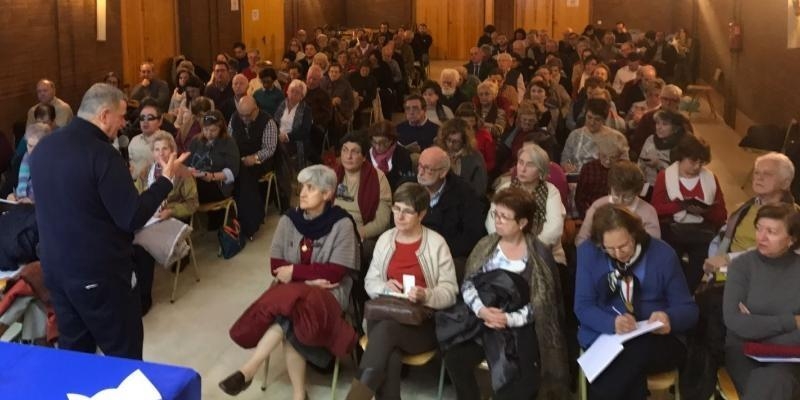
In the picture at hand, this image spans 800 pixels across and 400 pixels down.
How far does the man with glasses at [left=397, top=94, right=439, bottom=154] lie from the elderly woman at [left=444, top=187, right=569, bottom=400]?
10.7 feet

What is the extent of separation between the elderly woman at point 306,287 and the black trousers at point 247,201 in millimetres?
2554

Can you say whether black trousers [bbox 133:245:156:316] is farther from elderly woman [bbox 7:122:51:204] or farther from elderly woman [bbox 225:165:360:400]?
elderly woman [bbox 225:165:360:400]

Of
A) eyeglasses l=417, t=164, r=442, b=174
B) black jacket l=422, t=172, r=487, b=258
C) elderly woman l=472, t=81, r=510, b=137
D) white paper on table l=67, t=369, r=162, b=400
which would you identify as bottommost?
white paper on table l=67, t=369, r=162, b=400

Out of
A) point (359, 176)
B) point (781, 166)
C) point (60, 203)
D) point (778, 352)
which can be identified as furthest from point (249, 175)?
point (778, 352)

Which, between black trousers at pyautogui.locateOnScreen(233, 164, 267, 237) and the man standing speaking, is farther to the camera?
black trousers at pyautogui.locateOnScreen(233, 164, 267, 237)

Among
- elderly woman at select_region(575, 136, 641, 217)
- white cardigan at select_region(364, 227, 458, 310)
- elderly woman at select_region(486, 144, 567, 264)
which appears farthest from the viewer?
elderly woman at select_region(575, 136, 641, 217)

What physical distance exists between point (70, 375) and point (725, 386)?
8.61 ft

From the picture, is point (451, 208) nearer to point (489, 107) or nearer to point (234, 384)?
point (234, 384)

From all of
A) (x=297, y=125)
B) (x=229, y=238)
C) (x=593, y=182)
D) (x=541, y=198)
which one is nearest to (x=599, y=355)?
(x=541, y=198)

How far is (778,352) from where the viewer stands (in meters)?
3.68

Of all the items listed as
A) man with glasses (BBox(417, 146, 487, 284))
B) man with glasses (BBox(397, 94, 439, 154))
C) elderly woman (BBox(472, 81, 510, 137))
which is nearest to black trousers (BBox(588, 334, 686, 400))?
man with glasses (BBox(417, 146, 487, 284))

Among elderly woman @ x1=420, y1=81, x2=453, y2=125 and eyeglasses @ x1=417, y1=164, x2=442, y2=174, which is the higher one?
elderly woman @ x1=420, y1=81, x2=453, y2=125

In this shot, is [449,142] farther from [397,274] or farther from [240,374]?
[240,374]

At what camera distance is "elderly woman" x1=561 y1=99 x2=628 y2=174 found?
6770mm
